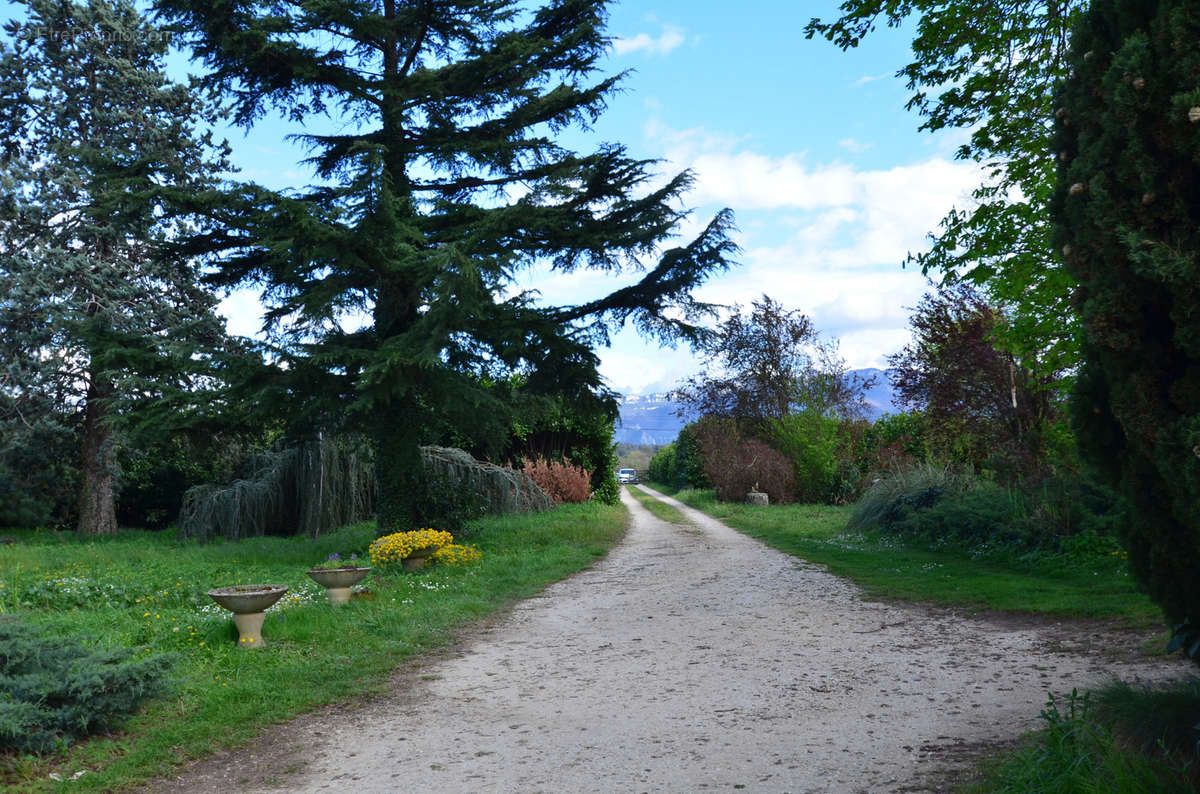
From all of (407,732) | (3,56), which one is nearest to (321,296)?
(407,732)

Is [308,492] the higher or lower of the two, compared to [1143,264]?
lower

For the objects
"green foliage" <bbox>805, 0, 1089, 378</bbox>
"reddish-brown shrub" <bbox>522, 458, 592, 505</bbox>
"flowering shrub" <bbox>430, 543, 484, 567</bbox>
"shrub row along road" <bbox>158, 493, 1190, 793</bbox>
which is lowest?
"shrub row along road" <bbox>158, 493, 1190, 793</bbox>

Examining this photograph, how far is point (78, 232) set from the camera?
744 inches

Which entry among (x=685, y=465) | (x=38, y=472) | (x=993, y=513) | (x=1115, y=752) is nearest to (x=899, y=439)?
(x=993, y=513)

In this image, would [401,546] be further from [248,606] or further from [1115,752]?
[1115,752]

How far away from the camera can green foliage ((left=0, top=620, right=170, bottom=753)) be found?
4078 millimetres

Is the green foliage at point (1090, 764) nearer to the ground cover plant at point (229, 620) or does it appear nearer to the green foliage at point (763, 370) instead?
the ground cover plant at point (229, 620)

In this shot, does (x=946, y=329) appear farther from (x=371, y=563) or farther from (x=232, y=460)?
(x=232, y=460)

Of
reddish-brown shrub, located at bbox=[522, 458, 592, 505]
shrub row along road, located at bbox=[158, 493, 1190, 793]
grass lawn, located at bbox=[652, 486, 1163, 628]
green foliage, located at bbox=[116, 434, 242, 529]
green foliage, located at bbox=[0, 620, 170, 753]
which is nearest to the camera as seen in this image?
shrub row along road, located at bbox=[158, 493, 1190, 793]

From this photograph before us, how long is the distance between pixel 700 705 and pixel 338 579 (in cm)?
461

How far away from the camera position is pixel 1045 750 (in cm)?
337

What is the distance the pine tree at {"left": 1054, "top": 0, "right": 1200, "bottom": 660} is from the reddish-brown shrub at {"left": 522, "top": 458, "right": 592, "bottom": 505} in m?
17.3

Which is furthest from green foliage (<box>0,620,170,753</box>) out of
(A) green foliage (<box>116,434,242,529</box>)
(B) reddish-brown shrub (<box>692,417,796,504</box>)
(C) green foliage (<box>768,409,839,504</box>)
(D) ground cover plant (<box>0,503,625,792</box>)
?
(B) reddish-brown shrub (<box>692,417,796,504</box>)

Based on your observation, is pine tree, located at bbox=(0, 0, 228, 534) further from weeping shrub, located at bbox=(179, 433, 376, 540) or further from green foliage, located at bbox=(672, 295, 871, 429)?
green foliage, located at bbox=(672, 295, 871, 429)
